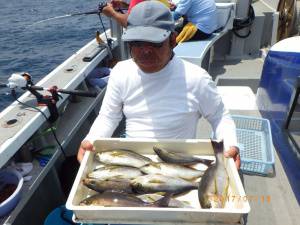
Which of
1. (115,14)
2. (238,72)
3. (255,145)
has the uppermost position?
(115,14)

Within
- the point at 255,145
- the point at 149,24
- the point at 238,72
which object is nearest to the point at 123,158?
the point at 149,24

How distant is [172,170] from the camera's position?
5.63 feet

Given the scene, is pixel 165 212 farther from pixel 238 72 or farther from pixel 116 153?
pixel 238 72

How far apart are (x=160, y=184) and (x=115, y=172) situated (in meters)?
0.26

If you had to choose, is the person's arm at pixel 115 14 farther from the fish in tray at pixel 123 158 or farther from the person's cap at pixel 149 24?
the fish in tray at pixel 123 158

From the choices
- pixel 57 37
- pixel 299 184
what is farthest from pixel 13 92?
pixel 57 37

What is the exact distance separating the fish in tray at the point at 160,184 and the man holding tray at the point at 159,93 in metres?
0.32

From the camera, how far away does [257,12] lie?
19.7ft

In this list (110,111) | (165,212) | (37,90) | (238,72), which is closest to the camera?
(165,212)

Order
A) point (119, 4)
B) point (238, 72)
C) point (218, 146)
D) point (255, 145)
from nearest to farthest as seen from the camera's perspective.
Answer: point (218, 146) < point (255, 145) < point (119, 4) < point (238, 72)

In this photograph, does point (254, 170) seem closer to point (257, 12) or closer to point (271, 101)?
point (271, 101)

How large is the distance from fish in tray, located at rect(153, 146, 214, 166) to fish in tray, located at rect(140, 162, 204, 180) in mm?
49

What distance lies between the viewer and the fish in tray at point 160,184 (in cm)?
162

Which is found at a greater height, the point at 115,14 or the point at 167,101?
the point at 115,14
